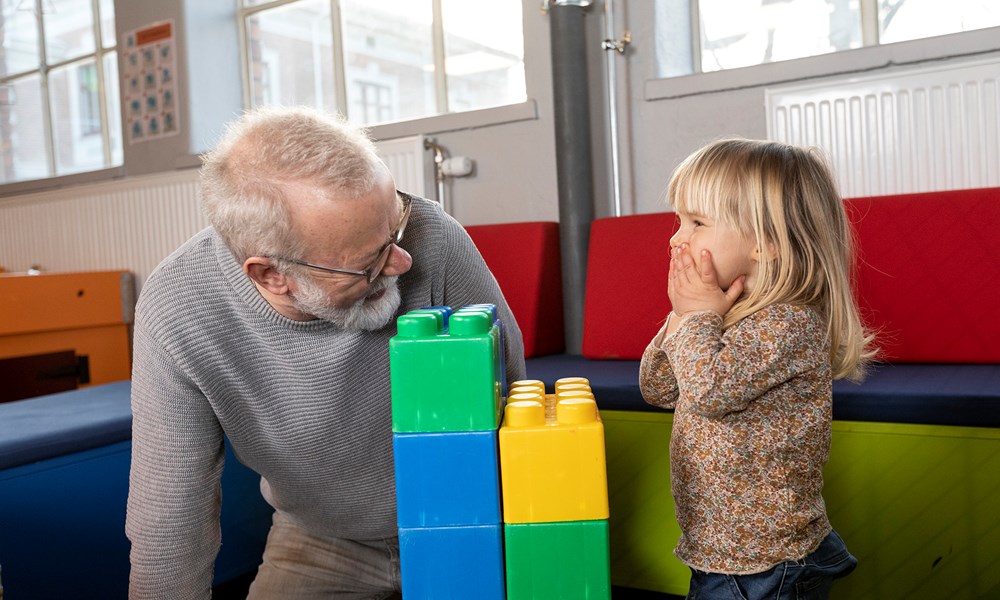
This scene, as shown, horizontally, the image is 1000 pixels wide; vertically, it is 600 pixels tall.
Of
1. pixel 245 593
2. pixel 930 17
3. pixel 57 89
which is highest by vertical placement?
pixel 57 89

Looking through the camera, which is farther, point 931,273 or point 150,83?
point 150,83

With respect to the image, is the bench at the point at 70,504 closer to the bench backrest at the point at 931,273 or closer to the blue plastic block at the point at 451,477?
the blue plastic block at the point at 451,477

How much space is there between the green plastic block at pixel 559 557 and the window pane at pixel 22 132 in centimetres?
520

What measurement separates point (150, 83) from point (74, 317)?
1248 millimetres

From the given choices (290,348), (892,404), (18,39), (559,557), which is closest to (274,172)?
(290,348)

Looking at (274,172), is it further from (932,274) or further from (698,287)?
(932,274)

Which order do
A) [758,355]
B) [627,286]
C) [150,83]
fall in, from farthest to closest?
1. [150,83]
2. [627,286]
3. [758,355]

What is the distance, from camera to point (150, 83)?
14.4 ft

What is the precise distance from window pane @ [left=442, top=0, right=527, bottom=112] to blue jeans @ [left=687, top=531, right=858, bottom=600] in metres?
2.43

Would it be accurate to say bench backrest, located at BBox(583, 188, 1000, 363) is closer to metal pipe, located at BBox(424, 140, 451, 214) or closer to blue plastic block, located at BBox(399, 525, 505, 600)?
metal pipe, located at BBox(424, 140, 451, 214)

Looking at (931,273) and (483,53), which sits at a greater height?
(483,53)

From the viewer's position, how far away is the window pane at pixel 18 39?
17.1 feet

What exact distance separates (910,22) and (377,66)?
217cm

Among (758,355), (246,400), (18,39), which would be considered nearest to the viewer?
(758,355)
